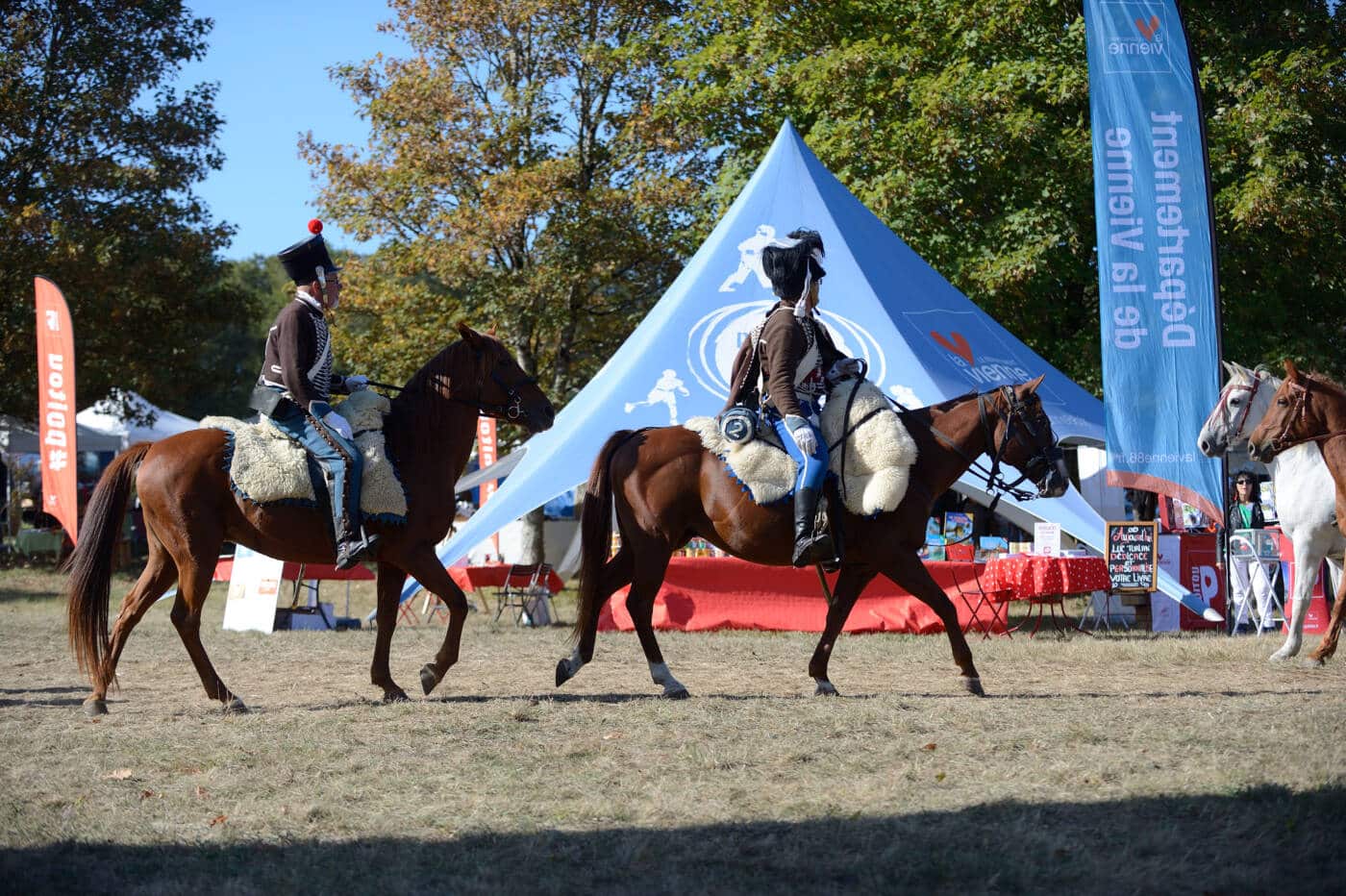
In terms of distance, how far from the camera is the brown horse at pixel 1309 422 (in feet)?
28.0

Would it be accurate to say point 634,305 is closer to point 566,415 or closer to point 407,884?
point 566,415

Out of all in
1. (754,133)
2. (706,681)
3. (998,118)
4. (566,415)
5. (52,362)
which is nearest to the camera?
(706,681)

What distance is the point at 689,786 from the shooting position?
5.29m

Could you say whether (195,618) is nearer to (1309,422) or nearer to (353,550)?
(353,550)

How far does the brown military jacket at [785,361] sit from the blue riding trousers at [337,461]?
7.38ft

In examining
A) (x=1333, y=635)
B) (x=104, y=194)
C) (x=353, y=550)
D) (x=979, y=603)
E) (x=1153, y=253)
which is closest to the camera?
(x=353, y=550)

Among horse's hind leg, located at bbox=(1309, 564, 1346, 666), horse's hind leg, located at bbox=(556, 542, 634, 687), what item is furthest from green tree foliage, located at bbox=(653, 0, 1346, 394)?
horse's hind leg, located at bbox=(556, 542, 634, 687)

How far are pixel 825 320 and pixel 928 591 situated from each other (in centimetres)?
551

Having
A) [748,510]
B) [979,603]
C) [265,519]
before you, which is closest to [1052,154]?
[979,603]

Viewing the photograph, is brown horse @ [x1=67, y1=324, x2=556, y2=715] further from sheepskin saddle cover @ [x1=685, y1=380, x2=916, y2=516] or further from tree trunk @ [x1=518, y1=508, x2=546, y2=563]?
tree trunk @ [x1=518, y1=508, x2=546, y2=563]

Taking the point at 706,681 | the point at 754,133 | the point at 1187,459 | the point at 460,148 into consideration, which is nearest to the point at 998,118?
the point at 754,133

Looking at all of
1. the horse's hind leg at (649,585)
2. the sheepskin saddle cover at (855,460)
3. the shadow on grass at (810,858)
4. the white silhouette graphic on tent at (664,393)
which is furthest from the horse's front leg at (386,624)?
the white silhouette graphic on tent at (664,393)

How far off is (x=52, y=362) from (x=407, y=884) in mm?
12570

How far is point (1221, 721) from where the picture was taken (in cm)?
658
